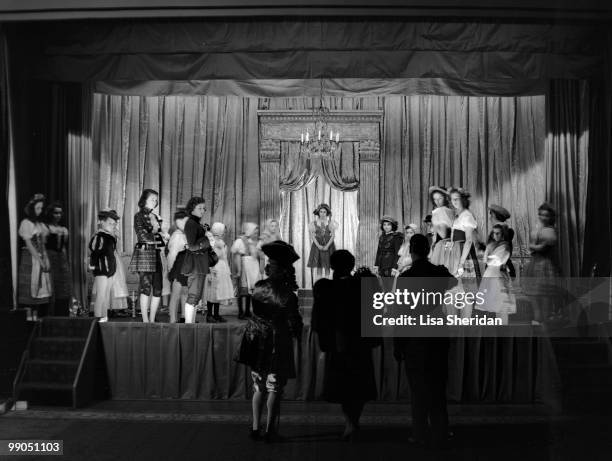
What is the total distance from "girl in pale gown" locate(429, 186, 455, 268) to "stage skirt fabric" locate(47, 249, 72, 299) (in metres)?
3.76

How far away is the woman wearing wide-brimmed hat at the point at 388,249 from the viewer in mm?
8688

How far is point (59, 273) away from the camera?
7.49 m

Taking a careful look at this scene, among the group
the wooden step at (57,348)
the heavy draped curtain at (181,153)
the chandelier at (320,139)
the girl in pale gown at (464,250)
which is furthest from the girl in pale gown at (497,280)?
the heavy draped curtain at (181,153)

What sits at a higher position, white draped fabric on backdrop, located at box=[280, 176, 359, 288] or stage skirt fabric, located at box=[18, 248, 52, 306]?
white draped fabric on backdrop, located at box=[280, 176, 359, 288]

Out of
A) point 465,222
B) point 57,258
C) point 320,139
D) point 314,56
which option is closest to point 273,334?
point 314,56

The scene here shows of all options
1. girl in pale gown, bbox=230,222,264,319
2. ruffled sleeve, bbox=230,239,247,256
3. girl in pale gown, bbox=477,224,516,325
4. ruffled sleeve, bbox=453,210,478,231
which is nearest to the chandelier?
girl in pale gown, bbox=230,222,264,319

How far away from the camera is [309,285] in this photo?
36.1 feet

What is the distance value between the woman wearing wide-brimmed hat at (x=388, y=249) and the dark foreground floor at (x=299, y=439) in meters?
3.30

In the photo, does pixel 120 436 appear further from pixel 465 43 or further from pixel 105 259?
pixel 465 43

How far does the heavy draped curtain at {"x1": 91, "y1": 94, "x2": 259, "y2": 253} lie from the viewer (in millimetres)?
10820

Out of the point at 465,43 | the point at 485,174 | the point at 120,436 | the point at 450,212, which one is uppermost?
the point at 465,43

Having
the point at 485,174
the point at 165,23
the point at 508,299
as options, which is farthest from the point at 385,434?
the point at 485,174

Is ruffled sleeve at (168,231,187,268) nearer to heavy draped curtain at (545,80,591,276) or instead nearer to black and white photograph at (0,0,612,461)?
black and white photograph at (0,0,612,461)

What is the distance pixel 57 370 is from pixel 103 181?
510 cm
